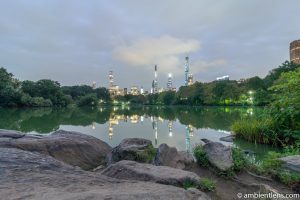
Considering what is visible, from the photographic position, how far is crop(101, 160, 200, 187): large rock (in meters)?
3.53

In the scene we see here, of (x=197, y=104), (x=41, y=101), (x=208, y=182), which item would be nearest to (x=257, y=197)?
(x=208, y=182)

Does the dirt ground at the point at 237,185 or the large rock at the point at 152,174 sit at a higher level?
the large rock at the point at 152,174

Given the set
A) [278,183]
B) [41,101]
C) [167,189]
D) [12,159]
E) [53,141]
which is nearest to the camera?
[167,189]

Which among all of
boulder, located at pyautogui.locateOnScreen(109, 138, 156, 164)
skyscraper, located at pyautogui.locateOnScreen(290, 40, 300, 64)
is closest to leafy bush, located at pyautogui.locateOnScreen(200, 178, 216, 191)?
boulder, located at pyautogui.locateOnScreen(109, 138, 156, 164)

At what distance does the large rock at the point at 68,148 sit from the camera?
593 cm

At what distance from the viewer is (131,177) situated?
3734 millimetres

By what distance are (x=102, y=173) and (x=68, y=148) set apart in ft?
8.50

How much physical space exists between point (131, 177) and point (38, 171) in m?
1.26

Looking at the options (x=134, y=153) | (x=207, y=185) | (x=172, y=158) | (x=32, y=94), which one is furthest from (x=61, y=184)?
(x=32, y=94)

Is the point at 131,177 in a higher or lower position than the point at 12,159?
lower

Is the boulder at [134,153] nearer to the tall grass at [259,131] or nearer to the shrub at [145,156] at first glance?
the shrub at [145,156]

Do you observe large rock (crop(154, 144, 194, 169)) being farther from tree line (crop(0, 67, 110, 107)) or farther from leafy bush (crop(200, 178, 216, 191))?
tree line (crop(0, 67, 110, 107))

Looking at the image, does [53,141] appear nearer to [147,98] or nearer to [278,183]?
[278,183]

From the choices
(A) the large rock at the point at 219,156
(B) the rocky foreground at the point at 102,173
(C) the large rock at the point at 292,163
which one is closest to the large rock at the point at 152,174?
(B) the rocky foreground at the point at 102,173
